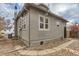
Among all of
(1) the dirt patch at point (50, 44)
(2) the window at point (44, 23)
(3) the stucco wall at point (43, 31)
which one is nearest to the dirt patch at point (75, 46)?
(1) the dirt patch at point (50, 44)

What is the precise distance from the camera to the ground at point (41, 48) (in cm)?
225

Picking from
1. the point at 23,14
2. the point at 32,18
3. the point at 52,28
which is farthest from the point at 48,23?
the point at 23,14

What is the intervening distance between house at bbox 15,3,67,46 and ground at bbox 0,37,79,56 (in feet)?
0.28

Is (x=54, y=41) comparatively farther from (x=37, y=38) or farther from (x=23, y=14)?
(x=23, y=14)

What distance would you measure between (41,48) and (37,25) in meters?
0.35

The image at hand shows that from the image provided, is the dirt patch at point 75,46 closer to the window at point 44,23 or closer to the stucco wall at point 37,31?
the stucco wall at point 37,31

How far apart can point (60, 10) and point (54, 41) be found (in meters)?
0.47

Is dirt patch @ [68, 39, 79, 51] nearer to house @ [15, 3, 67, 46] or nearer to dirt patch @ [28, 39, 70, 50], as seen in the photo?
dirt patch @ [28, 39, 70, 50]

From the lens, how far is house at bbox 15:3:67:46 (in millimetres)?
2230

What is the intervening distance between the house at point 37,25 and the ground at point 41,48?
85 millimetres

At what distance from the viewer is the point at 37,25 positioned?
2.27 metres

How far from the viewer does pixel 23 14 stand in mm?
2229

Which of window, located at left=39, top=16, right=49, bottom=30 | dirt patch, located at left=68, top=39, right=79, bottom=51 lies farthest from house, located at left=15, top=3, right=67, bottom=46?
dirt patch, located at left=68, top=39, right=79, bottom=51

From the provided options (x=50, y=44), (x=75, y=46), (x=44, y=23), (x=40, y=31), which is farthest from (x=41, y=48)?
(x=75, y=46)
